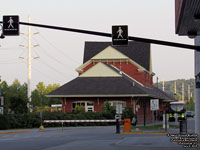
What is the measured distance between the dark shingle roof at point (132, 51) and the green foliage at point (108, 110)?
1937 cm

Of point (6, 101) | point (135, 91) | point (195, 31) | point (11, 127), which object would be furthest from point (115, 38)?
point (135, 91)

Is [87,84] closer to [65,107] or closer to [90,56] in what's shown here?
[65,107]

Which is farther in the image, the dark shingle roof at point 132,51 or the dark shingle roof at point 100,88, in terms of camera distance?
the dark shingle roof at point 132,51

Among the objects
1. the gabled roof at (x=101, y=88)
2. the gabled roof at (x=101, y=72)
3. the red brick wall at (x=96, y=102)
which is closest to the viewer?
the gabled roof at (x=101, y=88)

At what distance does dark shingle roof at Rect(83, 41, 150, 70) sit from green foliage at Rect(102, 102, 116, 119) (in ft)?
63.5

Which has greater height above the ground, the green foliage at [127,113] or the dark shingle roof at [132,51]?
the dark shingle roof at [132,51]

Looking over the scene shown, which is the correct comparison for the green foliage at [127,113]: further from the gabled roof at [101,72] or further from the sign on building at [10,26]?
the sign on building at [10,26]

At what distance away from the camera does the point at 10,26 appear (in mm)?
21547

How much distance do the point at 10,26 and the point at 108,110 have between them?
1687 inches

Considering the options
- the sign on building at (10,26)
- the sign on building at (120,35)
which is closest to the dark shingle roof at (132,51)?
the sign on building at (10,26)

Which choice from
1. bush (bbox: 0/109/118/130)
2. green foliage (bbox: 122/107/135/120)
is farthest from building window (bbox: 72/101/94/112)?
green foliage (bbox: 122/107/135/120)

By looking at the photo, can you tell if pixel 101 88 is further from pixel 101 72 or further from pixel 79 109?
pixel 101 72

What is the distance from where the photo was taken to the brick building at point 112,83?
66.2 m

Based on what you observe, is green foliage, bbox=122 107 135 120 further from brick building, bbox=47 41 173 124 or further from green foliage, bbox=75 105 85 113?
green foliage, bbox=75 105 85 113
